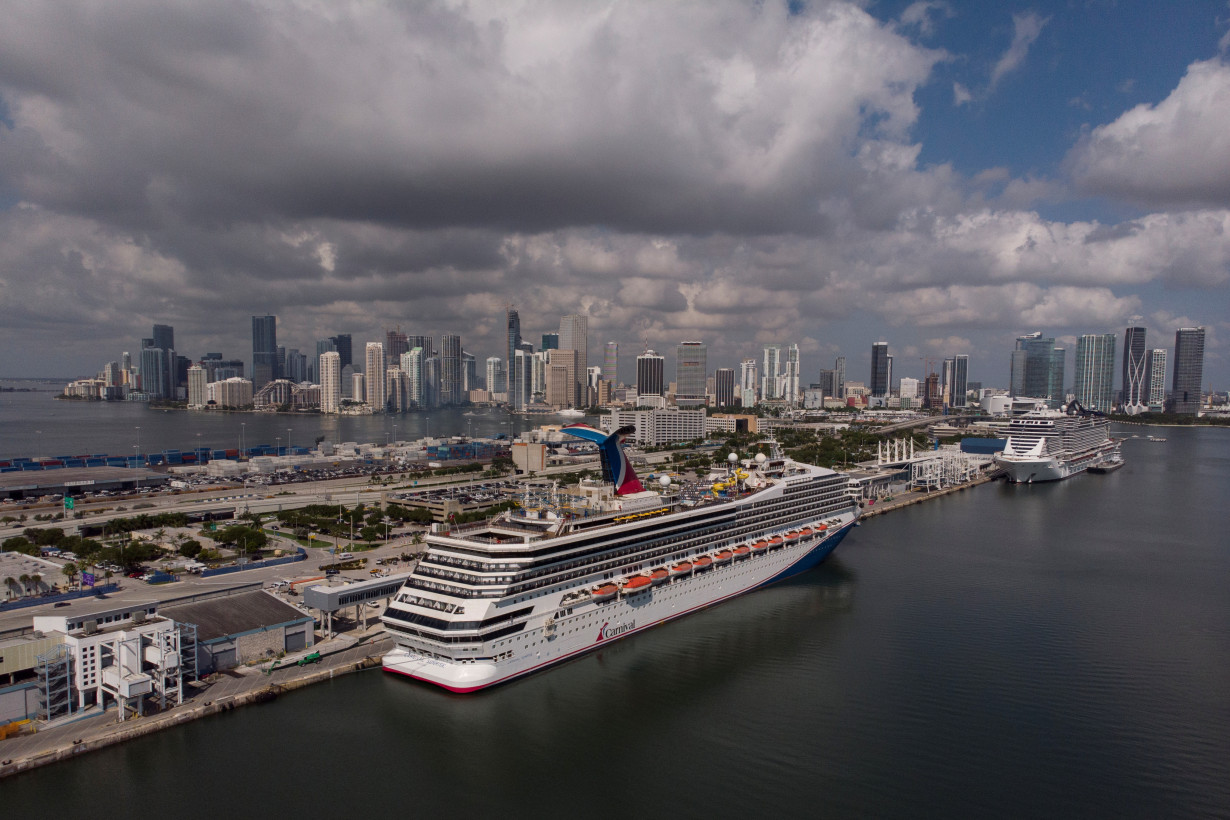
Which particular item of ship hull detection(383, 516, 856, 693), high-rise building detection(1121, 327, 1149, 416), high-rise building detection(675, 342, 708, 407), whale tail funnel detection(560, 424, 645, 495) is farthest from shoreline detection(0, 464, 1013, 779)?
high-rise building detection(1121, 327, 1149, 416)

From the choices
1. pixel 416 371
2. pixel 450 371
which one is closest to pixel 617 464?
pixel 416 371

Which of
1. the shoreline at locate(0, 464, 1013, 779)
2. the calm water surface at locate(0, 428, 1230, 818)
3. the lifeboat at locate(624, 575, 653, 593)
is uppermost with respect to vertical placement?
the lifeboat at locate(624, 575, 653, 593)

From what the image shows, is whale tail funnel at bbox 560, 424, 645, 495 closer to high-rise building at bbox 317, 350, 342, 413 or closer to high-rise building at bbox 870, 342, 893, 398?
high-rise building at bbox 317, 350, 342, 413

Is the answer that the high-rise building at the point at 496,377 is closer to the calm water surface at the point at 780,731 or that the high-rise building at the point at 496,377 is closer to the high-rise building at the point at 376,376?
the high-rise building at the point at 376,376

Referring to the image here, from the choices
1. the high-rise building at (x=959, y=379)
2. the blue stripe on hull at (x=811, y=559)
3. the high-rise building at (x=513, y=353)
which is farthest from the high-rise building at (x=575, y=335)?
the blue stripe on hull at (x=811, y=559)

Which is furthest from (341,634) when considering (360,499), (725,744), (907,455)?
(907,455)

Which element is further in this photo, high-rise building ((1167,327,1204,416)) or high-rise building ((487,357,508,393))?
high-rise building ((487,357,508,393))

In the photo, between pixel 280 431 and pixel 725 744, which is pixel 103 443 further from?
pixel 725 744
